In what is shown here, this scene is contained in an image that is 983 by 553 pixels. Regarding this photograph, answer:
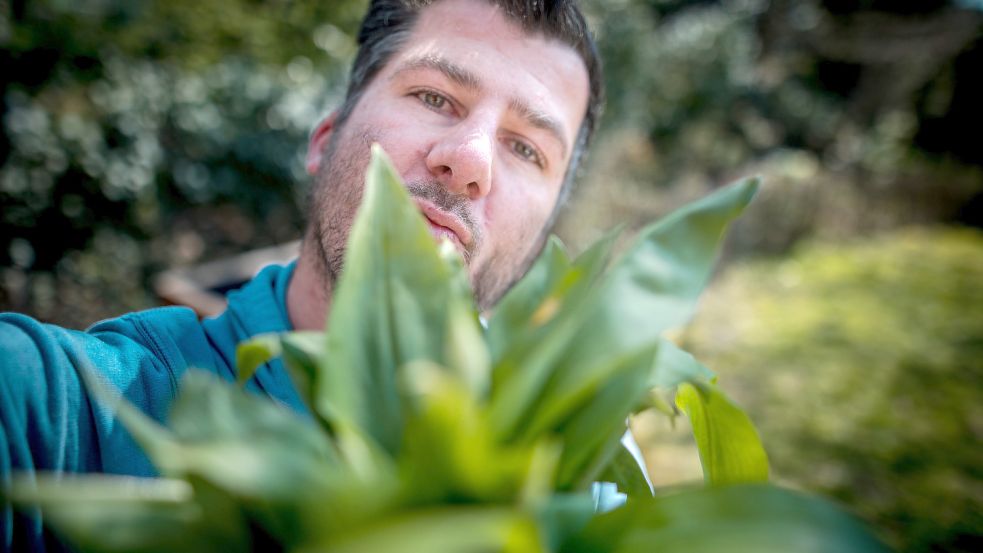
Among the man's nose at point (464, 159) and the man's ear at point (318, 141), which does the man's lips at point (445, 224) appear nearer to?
the man's nose at point (464, 159)

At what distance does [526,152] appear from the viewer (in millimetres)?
1414

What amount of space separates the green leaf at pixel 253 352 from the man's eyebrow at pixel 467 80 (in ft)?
2.94

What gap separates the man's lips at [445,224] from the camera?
1.17 metres

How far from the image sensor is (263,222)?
6.04 m

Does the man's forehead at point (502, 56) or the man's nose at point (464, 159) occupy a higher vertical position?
the man's forehead at point (502, 56)

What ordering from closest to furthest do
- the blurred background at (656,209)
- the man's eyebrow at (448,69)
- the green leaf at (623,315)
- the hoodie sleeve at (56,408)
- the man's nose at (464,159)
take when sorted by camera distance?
the green leaf at (623,315) → the hoodie sleeve at (56,408) → the man's nose at (464,159) → the man's eyebrow at (448,69) → the blurred background at (656,209)

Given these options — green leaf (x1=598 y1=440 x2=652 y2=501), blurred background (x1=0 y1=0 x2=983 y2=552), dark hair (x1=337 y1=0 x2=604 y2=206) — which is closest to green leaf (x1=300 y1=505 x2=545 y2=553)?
green leaf (x1=598 y1=440 x2=652 y2=501)

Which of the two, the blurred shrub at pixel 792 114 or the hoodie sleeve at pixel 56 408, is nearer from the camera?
the hoodie sleeve at pixel 56 408

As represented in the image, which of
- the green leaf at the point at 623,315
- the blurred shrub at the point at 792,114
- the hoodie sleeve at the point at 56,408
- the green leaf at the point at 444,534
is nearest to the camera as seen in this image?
the green leaf at the point at 444,534

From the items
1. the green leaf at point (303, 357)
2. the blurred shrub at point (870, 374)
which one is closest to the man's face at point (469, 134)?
the green leaf at point (303, 357)

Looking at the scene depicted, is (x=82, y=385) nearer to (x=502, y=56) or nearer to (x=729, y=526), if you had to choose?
(x=729, y=526)

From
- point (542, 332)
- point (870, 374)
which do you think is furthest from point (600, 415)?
point (870, 374)

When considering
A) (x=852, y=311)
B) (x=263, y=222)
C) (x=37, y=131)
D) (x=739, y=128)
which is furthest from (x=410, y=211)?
(x=739, y=128)

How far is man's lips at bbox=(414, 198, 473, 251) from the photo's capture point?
1168 millimetres
